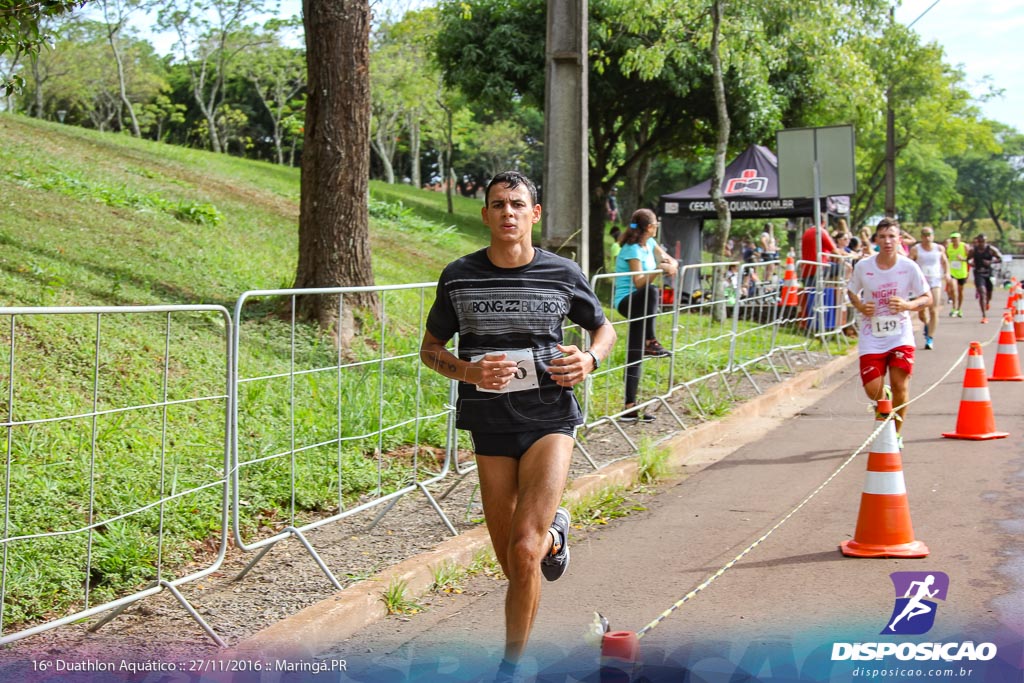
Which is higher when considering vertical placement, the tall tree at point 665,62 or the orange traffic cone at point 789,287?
the tall tree at point 665,62

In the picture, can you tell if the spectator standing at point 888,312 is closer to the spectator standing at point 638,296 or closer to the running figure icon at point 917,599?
the spectator standing at point 638,296

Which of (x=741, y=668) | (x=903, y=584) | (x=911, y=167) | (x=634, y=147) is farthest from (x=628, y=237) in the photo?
(x=911, y=167)

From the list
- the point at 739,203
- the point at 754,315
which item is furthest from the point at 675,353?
the point at 739,203

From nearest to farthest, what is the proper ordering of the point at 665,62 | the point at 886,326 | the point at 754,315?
the point at 886,326 < the point at 754,315 < the point at 665,62

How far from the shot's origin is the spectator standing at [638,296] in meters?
9.85

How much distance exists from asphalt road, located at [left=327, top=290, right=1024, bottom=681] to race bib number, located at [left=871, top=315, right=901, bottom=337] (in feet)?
3.32

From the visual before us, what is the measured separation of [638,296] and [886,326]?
6.91 ft

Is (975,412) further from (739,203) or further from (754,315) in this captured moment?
(739,203)

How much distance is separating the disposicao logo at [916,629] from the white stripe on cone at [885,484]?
526mm

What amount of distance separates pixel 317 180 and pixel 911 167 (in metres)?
54.5

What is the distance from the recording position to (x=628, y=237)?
33.9 feet

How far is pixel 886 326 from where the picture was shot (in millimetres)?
8945

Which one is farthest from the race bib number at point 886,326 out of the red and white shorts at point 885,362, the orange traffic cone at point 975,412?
the orange traffic cone at point 975,412

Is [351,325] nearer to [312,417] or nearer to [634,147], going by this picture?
[312,417]
